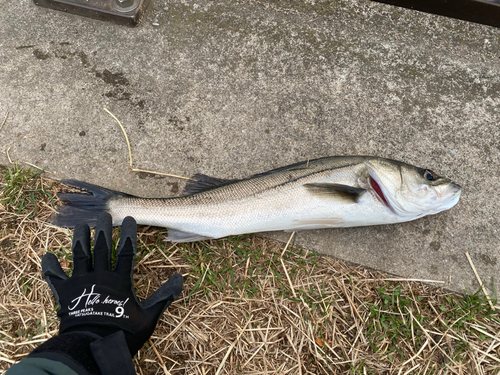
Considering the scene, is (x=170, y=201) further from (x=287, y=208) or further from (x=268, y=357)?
(x=268, y=357)

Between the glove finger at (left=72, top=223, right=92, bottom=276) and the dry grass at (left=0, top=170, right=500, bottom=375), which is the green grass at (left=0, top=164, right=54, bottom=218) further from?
the glove finger at (left=72, top=223, right=92, bottom=276)

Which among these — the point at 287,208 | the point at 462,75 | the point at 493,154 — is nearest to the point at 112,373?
the point at 287,208

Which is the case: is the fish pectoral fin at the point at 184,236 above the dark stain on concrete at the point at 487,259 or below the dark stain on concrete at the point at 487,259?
below

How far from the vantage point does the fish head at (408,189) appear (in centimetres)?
290

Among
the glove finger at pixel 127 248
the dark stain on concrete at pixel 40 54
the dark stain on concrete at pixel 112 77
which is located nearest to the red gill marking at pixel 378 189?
the glove finger at pixel 127 248

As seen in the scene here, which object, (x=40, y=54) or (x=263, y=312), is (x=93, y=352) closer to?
(x=263, y=312)

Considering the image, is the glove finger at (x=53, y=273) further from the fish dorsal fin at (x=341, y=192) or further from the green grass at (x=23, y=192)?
the fish dorsal fin at (x=341, y=192)

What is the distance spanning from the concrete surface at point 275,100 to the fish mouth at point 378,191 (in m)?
0.41

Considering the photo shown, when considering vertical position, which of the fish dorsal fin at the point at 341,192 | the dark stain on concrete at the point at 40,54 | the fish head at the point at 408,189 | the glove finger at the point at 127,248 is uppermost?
the fish head at the point at 408,189

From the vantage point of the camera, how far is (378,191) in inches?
115

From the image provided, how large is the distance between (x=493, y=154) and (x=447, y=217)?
0.82m

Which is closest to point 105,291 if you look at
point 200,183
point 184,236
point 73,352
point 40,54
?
point 73,352

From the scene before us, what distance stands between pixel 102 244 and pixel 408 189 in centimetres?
254

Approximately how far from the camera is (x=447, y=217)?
3242 mm
